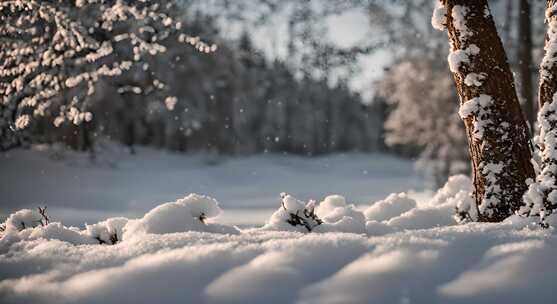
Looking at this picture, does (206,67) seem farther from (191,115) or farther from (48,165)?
(48,165)

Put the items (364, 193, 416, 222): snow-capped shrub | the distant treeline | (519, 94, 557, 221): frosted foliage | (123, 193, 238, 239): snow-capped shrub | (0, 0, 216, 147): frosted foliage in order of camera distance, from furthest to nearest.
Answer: the distant treeline
(0, 0, 216, 147): frosted foliage
(364, 193, 416, 222): snow-capped shrub
(123, 193, 238, 239): snow-capped shrub
(519, 94, 557, 221): frosted foliage

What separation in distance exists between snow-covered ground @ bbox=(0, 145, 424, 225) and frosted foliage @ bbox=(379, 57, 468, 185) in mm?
3038

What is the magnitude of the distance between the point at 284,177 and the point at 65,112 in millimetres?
15409

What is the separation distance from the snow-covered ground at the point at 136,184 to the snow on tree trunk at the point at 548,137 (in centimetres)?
619

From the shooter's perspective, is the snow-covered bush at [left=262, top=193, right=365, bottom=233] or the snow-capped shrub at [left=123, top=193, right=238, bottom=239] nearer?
the snow-capped shrub at [left=123, top=193, right=238, bottom=239]

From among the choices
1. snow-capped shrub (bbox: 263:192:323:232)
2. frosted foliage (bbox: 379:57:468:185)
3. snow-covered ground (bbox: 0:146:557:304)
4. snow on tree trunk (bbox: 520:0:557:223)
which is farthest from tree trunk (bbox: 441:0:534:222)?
frosted foliage (bbox: 379:57:468:185)

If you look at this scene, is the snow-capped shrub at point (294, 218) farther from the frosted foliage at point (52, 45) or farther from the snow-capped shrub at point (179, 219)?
the frosted foliage at point (52, 45)

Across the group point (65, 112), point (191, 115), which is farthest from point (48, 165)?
point (191, 115)

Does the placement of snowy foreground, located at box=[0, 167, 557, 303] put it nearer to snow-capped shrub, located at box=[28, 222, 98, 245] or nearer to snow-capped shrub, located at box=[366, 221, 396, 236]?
snow-capped shrub, located at box=[28, 222, 98, 245]

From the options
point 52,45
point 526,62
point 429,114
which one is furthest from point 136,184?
point 526,62

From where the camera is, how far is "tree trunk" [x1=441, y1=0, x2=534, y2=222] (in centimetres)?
379

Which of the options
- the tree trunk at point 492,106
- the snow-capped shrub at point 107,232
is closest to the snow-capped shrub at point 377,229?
the tree trunk at point 492,106

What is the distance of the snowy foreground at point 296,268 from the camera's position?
7.86 feet

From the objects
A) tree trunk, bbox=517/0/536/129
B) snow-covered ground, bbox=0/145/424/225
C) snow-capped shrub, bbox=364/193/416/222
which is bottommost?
snow-covered ground, bbox=0/145/424/225
